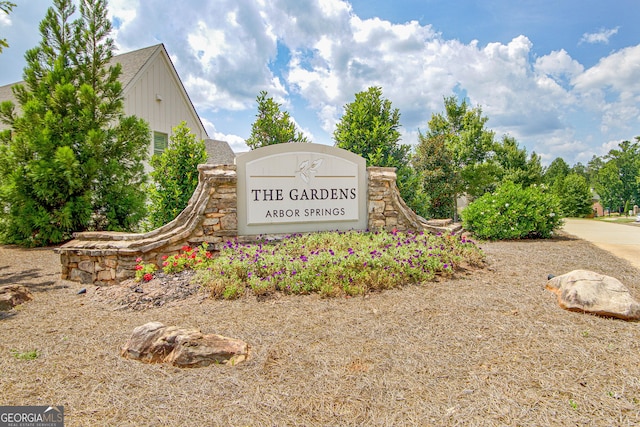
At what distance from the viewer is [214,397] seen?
7.77 feet

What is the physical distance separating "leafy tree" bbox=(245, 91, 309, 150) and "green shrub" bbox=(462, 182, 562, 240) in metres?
5.85

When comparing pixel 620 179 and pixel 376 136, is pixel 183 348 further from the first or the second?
pixel 620 179

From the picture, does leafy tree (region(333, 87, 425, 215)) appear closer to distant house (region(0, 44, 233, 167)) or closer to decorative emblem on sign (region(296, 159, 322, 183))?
decorative emblem on sign (region(296, 159, 322, 183))

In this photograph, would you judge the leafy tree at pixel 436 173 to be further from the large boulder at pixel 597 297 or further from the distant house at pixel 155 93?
the large boulder at pixel 597 297

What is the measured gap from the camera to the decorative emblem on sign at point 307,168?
6.62 meters

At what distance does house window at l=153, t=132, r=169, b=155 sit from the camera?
44.8 feet

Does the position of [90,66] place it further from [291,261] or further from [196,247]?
[291,261]

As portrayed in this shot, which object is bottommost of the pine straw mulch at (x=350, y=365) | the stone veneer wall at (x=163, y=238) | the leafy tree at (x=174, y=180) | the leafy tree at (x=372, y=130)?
the pine straw mulch at (x=350, y=365)

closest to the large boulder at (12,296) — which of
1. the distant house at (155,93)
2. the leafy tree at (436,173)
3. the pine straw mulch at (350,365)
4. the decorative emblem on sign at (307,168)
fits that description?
the pine straw mulch at (350,365)

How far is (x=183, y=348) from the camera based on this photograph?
283 cm

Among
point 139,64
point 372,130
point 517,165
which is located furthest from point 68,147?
point 517,165

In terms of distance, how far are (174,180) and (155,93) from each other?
792 centimetres

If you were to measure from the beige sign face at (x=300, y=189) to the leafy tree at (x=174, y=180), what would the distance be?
2121mm

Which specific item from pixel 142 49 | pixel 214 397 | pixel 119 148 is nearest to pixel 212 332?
pixel 214 397
